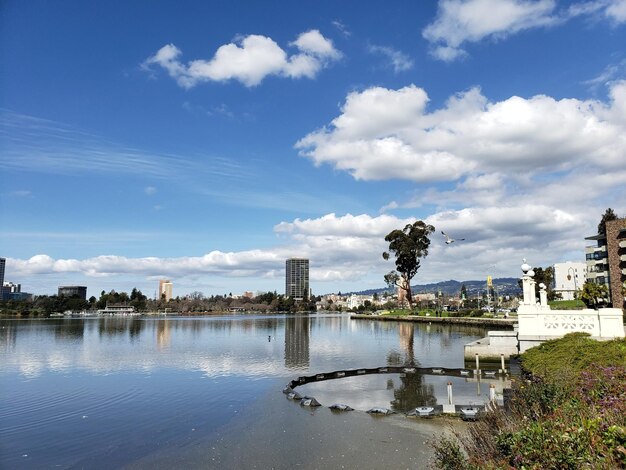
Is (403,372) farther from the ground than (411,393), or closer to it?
closer to it

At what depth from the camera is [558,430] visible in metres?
6.64

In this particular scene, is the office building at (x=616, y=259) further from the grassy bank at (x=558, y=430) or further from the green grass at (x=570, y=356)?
the grassy bank at (x=558, y=430)

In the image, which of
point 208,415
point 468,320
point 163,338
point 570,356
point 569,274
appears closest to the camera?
point 570,356

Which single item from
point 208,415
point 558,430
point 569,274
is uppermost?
point 569,274

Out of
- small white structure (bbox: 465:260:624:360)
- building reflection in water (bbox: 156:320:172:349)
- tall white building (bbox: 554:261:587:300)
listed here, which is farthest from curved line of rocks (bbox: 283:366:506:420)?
tall white building (bbox: 554:261:587:300)

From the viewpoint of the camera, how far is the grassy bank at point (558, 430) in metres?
5.91

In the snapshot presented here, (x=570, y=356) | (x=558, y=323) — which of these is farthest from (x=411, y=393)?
(x=570, y=356)

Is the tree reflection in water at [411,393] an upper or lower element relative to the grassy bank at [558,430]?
lower

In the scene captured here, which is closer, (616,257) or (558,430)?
(558,430)

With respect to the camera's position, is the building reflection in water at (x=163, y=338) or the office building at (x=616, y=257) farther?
the office building at (x=616, y=257)

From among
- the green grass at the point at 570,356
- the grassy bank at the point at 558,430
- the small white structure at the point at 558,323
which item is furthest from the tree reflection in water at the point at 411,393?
the grassy bank at the point at 558,430

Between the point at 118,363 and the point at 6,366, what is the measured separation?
27.6ft

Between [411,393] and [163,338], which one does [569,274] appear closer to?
[163,338]

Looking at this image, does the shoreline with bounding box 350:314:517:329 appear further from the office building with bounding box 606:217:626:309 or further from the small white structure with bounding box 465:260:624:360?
the small white structure with bounding box 465:260:624:360
